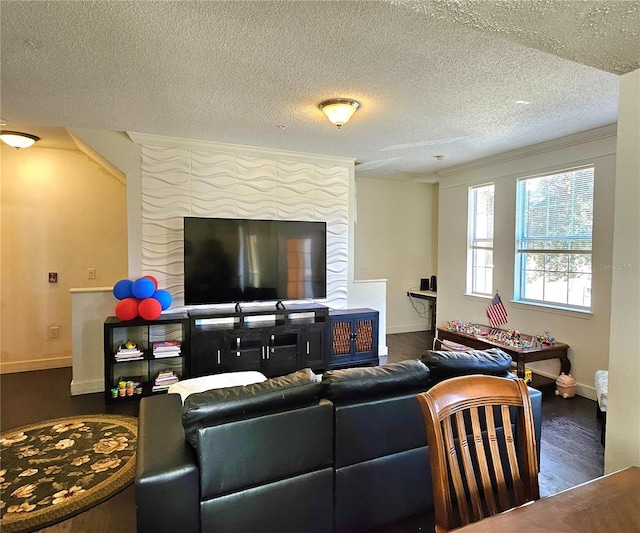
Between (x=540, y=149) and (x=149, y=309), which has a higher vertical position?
(x=540, y=149)

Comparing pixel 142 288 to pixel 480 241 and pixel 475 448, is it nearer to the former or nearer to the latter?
pixel 475 448

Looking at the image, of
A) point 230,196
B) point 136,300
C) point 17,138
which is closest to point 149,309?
point 136,300

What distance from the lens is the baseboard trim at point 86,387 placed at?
3.83m

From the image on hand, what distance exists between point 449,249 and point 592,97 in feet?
10.0

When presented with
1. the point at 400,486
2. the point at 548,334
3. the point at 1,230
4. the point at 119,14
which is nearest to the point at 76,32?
the point at 119,14

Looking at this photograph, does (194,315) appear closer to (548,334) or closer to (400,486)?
(400,486)

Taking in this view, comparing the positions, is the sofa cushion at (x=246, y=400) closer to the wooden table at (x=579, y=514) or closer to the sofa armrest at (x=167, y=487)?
the sofa armrest at (x=167, y=487)

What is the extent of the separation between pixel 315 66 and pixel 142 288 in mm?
2586

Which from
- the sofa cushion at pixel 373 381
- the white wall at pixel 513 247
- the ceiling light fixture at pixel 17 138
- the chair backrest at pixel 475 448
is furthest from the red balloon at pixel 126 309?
the white wall at pixel 513 247

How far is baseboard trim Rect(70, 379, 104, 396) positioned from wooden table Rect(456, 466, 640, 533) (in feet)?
13.2

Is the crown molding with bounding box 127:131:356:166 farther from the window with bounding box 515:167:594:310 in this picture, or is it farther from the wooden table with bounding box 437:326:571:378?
the wooden table with bounding box 437:326:571:378

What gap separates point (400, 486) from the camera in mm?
1970

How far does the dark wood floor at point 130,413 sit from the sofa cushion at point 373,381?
0.72 m

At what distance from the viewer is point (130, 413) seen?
3383 mm
